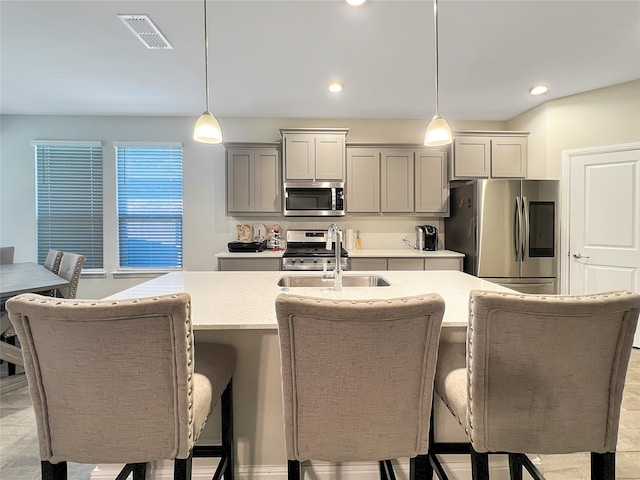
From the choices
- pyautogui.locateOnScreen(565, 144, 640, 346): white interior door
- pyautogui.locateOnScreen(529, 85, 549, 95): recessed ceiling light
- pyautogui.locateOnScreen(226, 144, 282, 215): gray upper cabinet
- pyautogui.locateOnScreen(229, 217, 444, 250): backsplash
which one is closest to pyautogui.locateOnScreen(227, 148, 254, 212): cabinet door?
pyautogui.locateOnScreen(226, 144, 282, 215): gray upper cabinet

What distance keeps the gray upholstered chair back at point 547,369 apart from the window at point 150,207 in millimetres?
4059

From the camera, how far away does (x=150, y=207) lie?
435 cm

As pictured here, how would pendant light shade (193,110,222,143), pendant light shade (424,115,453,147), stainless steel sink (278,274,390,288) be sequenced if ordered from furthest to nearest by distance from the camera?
stainless steel sink (278,274,390,288)
pendant light shade (424,115,453,147)
pendant light shade (193,110,222,143)

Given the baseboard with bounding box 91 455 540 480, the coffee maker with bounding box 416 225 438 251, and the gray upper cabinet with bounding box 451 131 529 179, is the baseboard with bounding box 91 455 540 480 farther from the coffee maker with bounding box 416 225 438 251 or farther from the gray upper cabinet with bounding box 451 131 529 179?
the gray upper cabinet with bounding box 451 131 529 179

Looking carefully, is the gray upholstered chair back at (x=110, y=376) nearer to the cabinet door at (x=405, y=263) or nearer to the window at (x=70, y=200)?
the cabinet door at (x=405, y=263)

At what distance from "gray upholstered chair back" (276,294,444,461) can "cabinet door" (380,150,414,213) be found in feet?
10.5

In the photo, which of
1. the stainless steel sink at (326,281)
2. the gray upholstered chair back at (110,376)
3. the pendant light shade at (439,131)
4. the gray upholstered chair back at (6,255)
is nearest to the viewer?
the gray upholstered chair back at (110,376)

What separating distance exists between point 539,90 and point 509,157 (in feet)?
2.59

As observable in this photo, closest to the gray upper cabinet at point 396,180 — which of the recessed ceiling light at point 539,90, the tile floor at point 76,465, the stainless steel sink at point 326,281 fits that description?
the recessed ceiling light at point 539,90

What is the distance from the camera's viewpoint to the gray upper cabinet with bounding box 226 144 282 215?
3.96 m

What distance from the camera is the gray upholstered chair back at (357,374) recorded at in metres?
0.94

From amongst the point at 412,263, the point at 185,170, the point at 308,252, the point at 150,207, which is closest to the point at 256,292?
the point at 308,252

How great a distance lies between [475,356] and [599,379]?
1.30 feet


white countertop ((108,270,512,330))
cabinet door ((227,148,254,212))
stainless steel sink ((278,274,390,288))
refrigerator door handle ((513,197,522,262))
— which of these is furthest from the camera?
cabinet door ((227,148,254,212))
